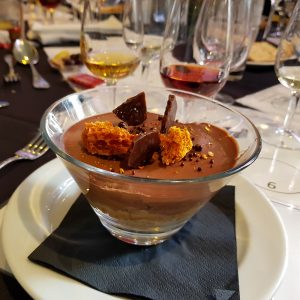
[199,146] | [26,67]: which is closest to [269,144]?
[199,146]

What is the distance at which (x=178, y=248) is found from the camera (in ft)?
2.19

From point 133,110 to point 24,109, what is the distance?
0.51 meters

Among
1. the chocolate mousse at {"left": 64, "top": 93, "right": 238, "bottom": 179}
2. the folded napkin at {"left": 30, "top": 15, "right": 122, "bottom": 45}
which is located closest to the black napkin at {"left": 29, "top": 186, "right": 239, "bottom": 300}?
the chocolate mousse at {"left": 64, "top": 93, "right": 238, "bottom": 179}

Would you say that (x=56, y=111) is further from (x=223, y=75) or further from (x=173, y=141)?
(x=223, y=75)

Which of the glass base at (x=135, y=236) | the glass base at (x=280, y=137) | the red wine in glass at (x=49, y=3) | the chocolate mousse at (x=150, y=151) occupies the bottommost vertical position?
the glass base at (x=280, y=137)

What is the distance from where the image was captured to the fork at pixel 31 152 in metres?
0.88

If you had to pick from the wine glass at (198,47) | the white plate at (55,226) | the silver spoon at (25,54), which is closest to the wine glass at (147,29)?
the wine glass at (198,47)

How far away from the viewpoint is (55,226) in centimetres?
69

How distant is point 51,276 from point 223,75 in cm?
73

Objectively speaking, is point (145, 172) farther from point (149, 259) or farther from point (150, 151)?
point (149, 259)

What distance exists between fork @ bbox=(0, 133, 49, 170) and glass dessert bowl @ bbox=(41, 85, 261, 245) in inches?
6.9

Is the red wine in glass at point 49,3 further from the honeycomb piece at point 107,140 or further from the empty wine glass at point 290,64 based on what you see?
the honeycomb piece at point 107,140

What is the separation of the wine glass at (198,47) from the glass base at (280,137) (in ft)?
0.72

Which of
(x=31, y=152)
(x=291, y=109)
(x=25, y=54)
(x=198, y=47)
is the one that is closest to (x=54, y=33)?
(x=25, y=54)
